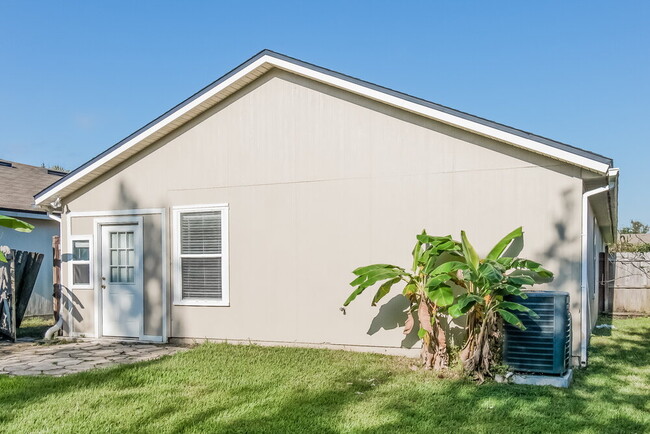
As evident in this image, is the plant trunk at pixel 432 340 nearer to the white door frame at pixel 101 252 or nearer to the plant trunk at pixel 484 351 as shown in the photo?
the plant trunk at pixel 484 351

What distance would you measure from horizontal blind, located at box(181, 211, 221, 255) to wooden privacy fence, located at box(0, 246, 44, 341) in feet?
11.2

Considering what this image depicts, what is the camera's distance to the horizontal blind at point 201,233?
848 cm

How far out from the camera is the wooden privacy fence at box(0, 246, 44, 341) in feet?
30.2

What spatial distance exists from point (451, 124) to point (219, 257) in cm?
437

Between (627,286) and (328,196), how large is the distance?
9.63 meters

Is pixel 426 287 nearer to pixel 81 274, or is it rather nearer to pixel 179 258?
pixel 179 258

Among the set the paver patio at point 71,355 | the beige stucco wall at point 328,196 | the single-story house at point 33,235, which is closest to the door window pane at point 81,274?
the paver patio at point 71,355

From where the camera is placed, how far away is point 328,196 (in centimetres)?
780

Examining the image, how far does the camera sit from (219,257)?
8430 mm

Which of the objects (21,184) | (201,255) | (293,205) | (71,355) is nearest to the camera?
(71,355)

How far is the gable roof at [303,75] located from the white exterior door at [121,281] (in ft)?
4.07

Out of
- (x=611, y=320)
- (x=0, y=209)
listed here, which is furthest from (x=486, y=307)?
(x=0, y=209)

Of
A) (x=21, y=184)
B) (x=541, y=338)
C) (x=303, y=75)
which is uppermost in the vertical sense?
(x=303, y=75)

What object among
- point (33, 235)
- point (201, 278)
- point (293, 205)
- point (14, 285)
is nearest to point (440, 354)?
point (293, 205)
